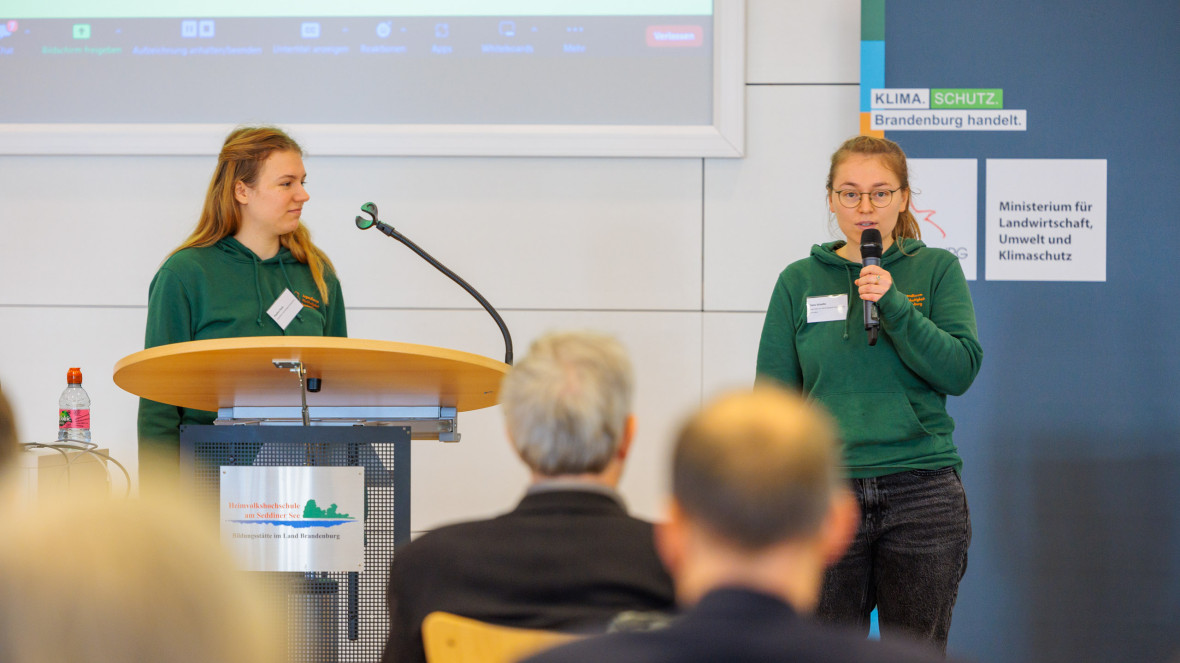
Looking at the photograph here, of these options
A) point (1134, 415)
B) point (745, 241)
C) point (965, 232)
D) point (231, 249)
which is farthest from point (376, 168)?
point (1134, 415)

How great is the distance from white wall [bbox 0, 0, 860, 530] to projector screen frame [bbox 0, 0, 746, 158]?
0.05 m

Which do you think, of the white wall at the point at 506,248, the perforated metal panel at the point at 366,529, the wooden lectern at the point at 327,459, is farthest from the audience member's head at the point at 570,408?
the white wall at the point at 506,248

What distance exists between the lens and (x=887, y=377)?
209cm

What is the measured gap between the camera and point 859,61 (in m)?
3.33

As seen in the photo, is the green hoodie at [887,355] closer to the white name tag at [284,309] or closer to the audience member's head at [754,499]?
the white name tag at [284,309]

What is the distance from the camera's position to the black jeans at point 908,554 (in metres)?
1.99

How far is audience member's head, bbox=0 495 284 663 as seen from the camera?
23.7 inches

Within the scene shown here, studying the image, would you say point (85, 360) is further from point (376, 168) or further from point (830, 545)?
point (830, 545)

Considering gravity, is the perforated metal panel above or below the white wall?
below

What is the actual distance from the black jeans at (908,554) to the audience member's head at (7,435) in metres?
1.63

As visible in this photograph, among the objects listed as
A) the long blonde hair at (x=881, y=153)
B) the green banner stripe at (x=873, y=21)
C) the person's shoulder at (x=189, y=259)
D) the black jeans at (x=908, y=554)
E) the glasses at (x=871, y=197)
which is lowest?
the black jeans at (x=908, y=554)

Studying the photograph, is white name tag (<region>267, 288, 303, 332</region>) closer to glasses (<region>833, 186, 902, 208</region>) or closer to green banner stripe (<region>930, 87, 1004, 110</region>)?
glasses (<region>833, 186, 902, 208</region>)

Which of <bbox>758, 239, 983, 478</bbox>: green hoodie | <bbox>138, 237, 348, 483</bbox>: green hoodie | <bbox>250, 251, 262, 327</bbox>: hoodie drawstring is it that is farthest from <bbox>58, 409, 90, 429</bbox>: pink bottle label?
<bbox>758, 239, 983, 478</bbox>: green hoodie

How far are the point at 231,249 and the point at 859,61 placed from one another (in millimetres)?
2112
